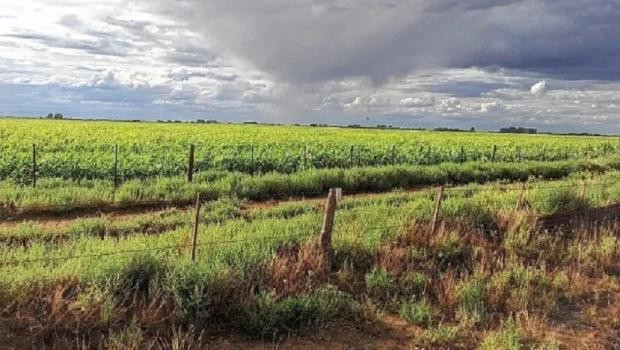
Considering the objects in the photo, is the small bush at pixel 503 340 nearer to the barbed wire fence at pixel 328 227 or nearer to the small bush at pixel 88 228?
the barbed wire fence at pixel 328 227

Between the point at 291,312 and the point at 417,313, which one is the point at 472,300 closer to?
the point at 417,313

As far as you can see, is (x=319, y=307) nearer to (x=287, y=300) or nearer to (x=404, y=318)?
(x=287, y=300)

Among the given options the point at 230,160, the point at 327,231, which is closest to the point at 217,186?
the point at 230,160

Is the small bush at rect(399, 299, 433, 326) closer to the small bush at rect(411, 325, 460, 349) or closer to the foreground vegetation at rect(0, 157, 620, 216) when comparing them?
the small bush at rect(411, 325, 460, 349)

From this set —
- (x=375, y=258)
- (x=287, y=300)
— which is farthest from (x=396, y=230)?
(x=287, y=300)

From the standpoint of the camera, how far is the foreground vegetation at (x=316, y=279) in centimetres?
669

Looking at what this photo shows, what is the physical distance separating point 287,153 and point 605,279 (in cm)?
1849

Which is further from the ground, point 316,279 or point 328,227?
point 328,227

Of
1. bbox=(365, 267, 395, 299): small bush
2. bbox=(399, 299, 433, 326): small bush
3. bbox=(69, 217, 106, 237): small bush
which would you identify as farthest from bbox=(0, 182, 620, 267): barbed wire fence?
bbox=(69, 217, 106, 237): small bush

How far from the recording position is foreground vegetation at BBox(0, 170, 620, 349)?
6.69m

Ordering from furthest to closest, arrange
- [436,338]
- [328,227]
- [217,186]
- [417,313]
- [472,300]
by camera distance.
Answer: [217,186] < [328,227] < [472,300] < [417,313] < [436,338]

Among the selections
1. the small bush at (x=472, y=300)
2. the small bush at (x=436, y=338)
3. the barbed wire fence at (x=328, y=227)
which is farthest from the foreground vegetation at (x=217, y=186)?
the small bush at (x=436, y=338)

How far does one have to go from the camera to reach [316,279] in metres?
8.68

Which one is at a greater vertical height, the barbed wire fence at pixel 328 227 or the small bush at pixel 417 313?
the barbed wire fence at pixel 328 227
